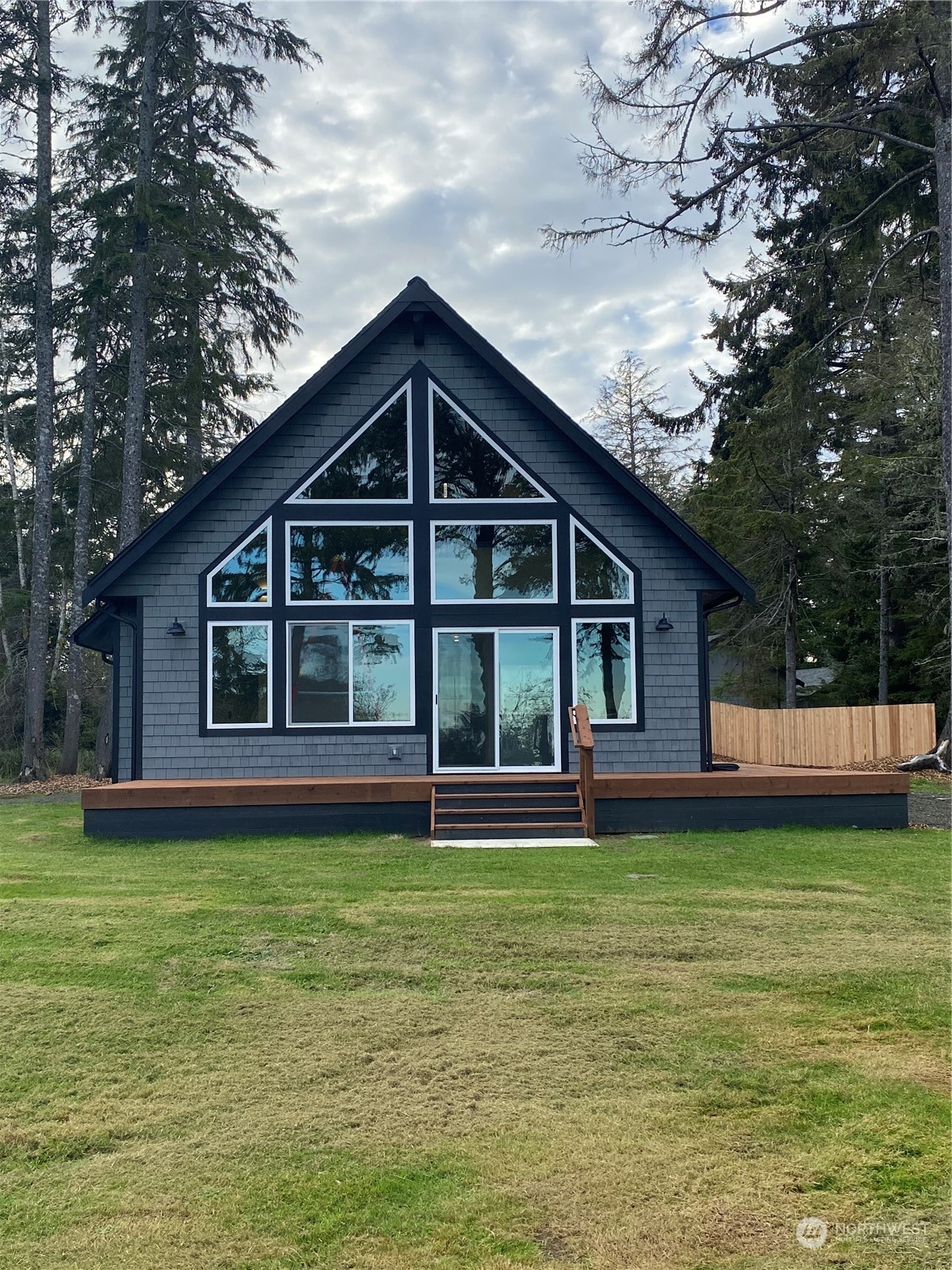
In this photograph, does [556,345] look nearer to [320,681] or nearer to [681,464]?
[681,464]

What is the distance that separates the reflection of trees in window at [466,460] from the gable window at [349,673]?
1874mm

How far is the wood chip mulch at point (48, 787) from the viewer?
1520 centimetres

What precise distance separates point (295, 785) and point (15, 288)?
14197 mm

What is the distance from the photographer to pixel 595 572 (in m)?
11.1

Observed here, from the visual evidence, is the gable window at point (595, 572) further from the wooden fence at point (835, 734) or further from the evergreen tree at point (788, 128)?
the wooden fence at point (835, 734)

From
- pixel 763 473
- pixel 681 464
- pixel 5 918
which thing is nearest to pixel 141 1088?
pixel 5 918

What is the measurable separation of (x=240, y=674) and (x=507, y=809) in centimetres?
350

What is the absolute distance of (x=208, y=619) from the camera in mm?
10711

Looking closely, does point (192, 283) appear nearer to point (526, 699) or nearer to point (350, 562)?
point (350, 562)

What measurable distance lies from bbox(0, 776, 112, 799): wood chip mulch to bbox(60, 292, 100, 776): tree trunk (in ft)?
3.24

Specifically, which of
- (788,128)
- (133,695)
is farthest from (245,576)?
(788,128)

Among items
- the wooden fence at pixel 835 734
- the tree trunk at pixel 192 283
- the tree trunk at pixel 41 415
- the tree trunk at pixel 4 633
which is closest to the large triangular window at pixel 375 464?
the tree trunk at pixel 192 283
